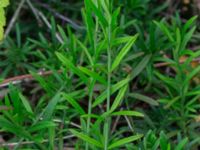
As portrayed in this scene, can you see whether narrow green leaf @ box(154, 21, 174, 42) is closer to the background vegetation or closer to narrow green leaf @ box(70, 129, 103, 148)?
the background vegetation

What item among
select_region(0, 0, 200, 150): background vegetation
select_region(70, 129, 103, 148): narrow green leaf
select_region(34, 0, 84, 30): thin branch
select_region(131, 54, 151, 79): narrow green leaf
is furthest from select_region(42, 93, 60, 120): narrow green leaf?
select_region(34, 0, 84, 30): thin branch

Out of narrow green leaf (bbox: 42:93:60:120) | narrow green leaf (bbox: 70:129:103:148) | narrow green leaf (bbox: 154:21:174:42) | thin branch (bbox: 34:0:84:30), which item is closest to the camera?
narrow green leaf (bbox: 70:129:103:148)

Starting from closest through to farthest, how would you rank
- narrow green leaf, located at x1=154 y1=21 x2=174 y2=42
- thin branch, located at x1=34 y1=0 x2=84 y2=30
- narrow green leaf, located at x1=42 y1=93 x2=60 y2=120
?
1. narrow green leaf, located at x1=42 y1=93 x2=60 y2=120
2. narrow green leaf, located at x1=154 y1=21 x2=174 y2=42
3. thin branch, located at x1=34 y1=0 x2=84 y2=30

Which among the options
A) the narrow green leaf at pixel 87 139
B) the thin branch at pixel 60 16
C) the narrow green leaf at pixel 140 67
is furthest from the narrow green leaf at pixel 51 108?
the thin branch at pixel 60 16

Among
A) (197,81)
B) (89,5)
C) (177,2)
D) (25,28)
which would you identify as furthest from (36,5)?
(89,5)

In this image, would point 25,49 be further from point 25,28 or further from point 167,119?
point 167,119

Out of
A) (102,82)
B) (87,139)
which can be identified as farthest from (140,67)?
(87,139)

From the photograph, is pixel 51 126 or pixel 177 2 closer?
pixel 51 126

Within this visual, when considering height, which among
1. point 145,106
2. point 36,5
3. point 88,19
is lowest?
point 145,106

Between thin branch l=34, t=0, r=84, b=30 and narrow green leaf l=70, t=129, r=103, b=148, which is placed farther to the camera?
thin branch l=34, t=0, r=84, b=30
